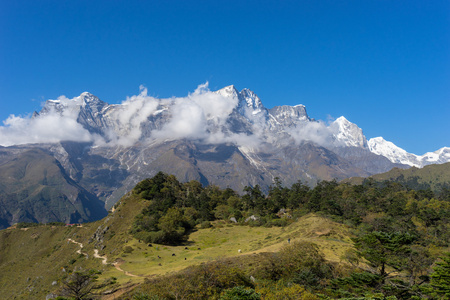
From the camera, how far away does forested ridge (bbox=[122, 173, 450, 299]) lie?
1196 inches

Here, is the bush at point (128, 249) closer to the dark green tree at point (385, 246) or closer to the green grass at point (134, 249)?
the green grass at point (134, 249)

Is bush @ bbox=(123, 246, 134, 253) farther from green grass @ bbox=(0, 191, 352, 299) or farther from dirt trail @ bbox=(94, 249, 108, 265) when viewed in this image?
dirt trail @ bbox=(94, 249, 108, 265)

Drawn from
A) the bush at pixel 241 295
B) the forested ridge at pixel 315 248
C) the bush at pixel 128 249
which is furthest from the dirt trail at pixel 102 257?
the bush at pixel 241 295

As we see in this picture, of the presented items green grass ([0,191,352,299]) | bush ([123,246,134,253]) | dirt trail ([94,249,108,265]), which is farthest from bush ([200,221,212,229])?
dirt trail ([94,249,108,265])

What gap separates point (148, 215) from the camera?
10444 cm

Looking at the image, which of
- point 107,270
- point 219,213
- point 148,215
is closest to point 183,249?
point 107,270

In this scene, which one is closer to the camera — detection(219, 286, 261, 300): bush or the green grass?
detection(219, 286, 261, 300): bush

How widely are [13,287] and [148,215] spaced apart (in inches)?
2062

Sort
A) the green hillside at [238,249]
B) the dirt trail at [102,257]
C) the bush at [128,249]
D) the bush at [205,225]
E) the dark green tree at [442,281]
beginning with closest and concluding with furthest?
the dark green tree at [442,281] < the green hillside at [238,249] < the dirt trail at [102,257] < the bush at [128,249] < the bush at [205,225]

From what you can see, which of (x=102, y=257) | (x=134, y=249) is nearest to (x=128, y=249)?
(x=134, y=249)

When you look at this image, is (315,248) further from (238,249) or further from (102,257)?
(102,257)

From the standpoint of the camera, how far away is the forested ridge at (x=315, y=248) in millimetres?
30391

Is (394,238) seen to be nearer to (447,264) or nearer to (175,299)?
(447,264)

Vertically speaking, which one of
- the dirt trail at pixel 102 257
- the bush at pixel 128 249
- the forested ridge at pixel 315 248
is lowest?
the dirt trail at pixel 102 257
